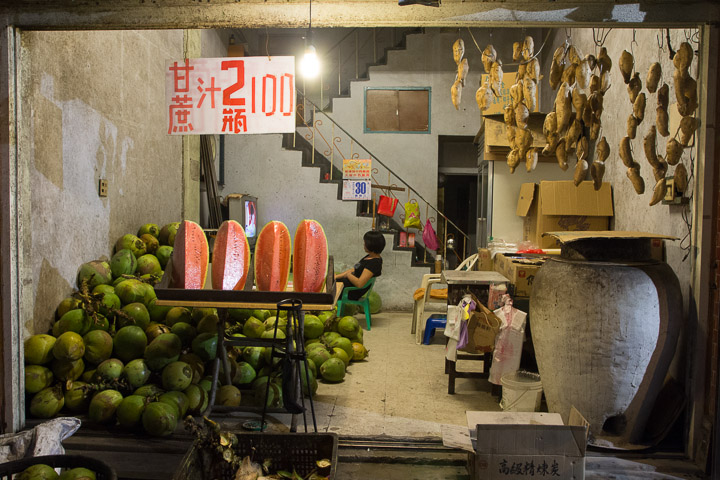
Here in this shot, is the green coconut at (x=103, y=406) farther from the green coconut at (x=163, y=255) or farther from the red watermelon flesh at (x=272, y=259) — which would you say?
the green coconut at (x=163, y=255)

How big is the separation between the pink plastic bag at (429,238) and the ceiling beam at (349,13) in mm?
5239

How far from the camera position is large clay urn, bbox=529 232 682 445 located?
9.61 ft

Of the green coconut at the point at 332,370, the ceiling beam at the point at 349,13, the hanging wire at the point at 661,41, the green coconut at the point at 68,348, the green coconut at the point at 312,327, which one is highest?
the hanging wire at the point at 661,41

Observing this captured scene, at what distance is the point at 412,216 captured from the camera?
8.02 m

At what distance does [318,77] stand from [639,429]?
7927 mm

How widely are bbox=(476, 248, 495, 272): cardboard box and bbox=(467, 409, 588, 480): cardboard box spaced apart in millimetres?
2995

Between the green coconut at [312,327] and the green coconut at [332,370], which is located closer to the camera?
the green coconut at [332,370]

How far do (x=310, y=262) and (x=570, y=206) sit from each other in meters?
2.98

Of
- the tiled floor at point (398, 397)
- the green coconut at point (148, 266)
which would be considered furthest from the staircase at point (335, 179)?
the green coconut at point (148, 266)

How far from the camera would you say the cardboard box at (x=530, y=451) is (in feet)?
8.00

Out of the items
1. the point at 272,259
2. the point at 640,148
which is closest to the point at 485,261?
the point at 640,148

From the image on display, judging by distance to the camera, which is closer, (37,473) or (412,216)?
(37,473)

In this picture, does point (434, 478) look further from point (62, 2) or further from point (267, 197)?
point (267, 197)

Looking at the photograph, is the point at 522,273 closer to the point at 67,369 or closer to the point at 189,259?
the point at 189,259
